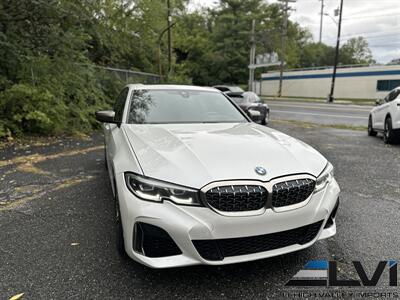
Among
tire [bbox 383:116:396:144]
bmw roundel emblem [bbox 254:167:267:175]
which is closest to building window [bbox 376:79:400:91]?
tire [bbox 383:116:396:144]

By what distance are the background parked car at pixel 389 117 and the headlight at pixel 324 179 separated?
6594 mm

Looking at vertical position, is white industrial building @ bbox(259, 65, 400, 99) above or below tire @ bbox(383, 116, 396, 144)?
above

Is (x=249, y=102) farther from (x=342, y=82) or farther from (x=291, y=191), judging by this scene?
(x=342, y=82)

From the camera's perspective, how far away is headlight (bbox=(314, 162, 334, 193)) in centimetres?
248

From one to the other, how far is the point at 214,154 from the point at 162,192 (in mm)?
558

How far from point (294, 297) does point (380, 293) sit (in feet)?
2.11

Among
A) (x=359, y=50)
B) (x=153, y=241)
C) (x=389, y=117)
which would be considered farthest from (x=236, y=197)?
(x=359, y=50)

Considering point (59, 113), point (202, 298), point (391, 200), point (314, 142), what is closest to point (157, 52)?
point (59, 113)

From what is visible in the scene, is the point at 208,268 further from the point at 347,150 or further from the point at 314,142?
the point at 314,142

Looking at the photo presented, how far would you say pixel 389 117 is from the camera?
8547mm

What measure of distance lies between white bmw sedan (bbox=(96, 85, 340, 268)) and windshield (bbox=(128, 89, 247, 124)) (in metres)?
0.96

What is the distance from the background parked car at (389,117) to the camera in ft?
26.6

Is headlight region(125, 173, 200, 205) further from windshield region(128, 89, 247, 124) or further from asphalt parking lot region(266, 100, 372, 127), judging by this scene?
asphalt parking lot region(266, 100, 372, 127)

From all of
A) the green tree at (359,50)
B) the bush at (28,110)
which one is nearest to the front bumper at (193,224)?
the bush at (28,110)
